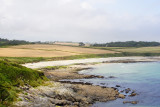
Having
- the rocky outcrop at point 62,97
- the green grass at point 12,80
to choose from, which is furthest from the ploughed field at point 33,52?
the rocky outcrop at point 62,97

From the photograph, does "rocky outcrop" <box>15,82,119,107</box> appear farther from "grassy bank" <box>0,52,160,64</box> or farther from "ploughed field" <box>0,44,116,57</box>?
"ploughed field" <box>0,44,116,57</box>

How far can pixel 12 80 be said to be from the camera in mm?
22078

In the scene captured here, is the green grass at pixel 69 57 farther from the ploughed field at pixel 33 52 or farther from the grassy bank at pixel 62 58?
the ploughed field at pixel 33 52

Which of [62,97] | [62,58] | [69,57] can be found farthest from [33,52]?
[62,97]

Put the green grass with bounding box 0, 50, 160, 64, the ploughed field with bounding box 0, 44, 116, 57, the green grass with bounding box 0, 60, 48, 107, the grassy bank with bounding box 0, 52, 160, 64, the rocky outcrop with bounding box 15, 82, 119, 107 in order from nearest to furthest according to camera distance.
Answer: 1. the green grass with bounding box 0, 60, 48, 107
2. the rocky outcrop with bounding box 15, 82, 119, 107
3. the grassy bank with bounding box 0, 52, 160, 64
4. the green grass with bounding box 0, 50, 160, 64
5. the ploughed field with bounding box 0, 44, 116, 57

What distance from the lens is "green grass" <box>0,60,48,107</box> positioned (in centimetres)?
1697

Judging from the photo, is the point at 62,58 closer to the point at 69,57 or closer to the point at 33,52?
the point at 69,57

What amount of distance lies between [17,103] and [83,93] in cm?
1097

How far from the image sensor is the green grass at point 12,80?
16969 mm

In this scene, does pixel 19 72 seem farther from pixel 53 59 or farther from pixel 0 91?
pixel 53 59

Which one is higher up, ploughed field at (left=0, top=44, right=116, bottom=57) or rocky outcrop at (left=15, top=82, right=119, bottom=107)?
ploughed field at (left=0, top=44, right=116, bottom=57)

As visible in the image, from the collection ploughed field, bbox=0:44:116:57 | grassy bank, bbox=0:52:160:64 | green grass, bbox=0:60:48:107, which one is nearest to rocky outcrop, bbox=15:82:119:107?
green grass, bbox=0:60:48:107

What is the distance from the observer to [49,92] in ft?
75.9

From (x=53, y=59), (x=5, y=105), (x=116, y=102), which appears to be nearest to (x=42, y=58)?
(x=53, y=59)
